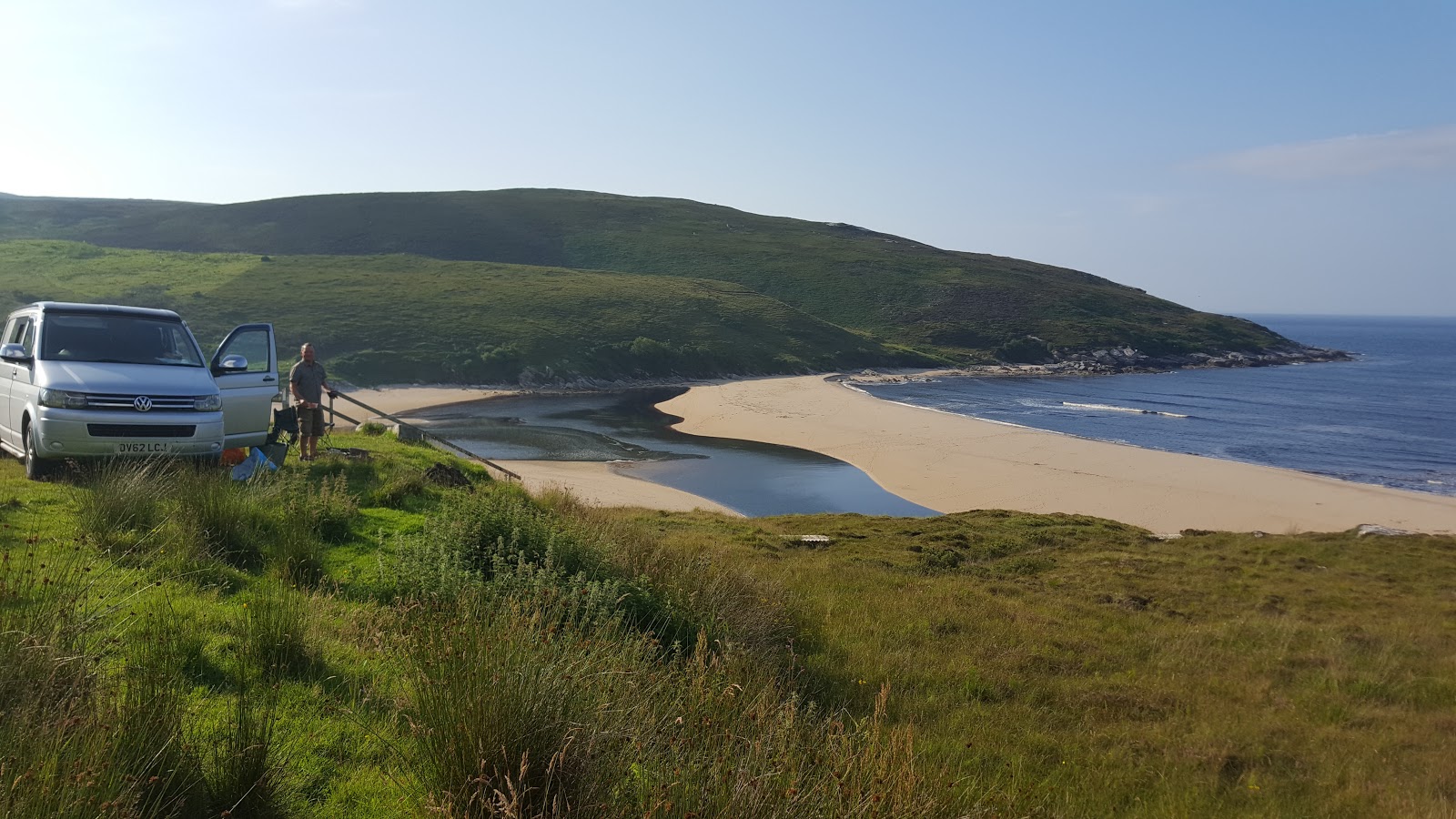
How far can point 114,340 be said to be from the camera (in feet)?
37.9

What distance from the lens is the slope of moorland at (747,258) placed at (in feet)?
344

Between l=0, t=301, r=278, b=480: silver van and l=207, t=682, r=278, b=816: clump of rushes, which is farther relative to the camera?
l=0, t=301, r=278, b=480: silver van

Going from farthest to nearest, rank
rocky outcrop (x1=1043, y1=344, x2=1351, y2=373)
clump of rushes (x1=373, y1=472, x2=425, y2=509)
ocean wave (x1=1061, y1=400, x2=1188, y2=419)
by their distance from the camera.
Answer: rocky outcrop (x1=1043, y1=344, x2=1351, y2=373) → ocean wave (x1=1061, y1=400, x2=1188, y2=419) → clump of rushes (x1=373, y1=472, x2=425, y2=509)

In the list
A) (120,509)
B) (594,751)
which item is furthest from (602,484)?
(594,751)

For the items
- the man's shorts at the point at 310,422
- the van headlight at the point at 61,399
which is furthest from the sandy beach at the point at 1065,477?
the van headlight at the point at 61,399

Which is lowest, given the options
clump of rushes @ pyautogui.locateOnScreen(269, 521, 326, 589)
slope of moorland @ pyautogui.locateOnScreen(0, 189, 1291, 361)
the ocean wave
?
the ocean wave

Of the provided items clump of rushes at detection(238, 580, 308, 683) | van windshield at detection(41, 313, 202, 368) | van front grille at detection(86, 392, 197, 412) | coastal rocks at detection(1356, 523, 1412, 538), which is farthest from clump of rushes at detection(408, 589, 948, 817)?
coastal rocks at detection(1356, 523, 1412, 538)

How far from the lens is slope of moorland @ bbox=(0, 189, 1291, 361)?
10475cm

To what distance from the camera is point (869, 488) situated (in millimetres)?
29984

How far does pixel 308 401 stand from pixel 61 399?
4877 mm

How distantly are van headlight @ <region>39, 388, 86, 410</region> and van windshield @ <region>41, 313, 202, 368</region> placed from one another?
2.66 feet

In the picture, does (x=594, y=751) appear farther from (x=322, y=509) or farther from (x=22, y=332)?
(x=22, y=332)

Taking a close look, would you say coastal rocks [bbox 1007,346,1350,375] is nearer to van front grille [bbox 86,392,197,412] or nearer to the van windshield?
the van windshield

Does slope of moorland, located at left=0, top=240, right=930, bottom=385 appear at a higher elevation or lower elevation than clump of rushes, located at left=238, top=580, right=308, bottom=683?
higher
